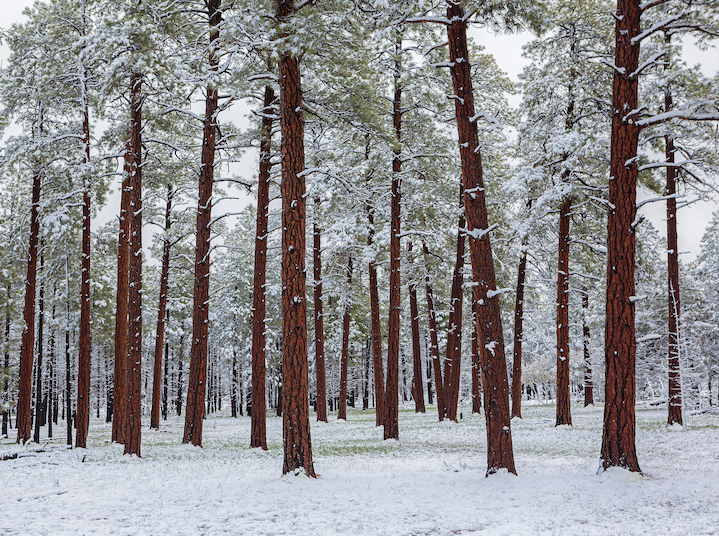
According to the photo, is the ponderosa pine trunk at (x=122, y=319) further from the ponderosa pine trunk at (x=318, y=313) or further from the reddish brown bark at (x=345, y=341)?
the reddish brown bark at (x=345, y=341)

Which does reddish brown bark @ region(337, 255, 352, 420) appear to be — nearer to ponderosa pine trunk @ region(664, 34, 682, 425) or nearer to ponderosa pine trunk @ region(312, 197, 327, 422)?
ponderosa pine trunk @ region(312, 197, 327, 422)

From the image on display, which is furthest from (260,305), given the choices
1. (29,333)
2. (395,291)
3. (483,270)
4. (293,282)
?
(29,333)

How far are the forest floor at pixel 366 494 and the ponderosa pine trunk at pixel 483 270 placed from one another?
0.67 m

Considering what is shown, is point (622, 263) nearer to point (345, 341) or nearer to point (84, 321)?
point (84, 321)

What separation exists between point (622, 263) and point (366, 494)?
5.77 m

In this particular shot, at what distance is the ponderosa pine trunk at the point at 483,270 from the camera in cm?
887

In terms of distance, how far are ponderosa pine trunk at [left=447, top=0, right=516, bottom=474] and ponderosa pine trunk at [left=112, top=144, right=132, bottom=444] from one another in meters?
8.82

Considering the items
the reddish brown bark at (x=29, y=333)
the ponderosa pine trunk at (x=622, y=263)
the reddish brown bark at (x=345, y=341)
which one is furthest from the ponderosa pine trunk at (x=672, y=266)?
the reddish brown bark at (x=29, y=333)

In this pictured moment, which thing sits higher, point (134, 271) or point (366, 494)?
point (134, 271)

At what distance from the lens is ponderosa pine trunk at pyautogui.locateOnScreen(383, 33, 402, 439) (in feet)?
52.1

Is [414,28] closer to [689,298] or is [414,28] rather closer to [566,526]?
[566,526]

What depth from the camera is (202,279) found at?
14.4 metres

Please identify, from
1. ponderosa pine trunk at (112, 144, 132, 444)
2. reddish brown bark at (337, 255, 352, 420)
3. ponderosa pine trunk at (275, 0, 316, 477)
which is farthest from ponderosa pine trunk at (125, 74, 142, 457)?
reddish brown bark at (337, 255, 352, 420)

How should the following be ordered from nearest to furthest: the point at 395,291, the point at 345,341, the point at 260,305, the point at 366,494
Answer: the point at 366,494 < the point at 260,305 < the point at 395,291 < the point at 345,341
